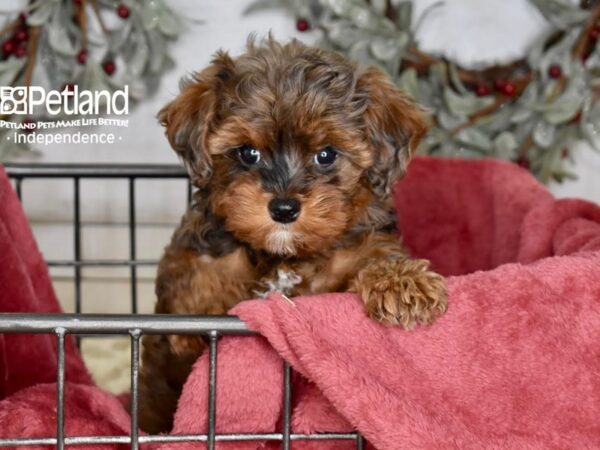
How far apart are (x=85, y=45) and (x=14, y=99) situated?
0.37m

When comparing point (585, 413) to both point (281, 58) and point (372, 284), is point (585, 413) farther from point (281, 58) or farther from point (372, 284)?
point (281, 58)

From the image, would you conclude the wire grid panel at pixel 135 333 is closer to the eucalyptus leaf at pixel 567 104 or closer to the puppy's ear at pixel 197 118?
the puppy's ear at pixel 197 118

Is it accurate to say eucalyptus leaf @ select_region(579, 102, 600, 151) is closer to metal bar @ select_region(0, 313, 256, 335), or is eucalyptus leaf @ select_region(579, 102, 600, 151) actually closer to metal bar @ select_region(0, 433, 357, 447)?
metal bar @ select_region(0, 433, 357, 447)

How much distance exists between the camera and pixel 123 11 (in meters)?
3.72

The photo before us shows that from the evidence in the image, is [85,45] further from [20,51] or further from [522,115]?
[522,115]

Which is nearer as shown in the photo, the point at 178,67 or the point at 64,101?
the point at 64,101

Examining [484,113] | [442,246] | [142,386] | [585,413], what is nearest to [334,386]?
[585,413]

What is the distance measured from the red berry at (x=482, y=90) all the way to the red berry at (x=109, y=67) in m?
1.52

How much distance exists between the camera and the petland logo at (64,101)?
3.67 meters

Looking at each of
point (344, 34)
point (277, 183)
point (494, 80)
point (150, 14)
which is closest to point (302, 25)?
point (344, 34)

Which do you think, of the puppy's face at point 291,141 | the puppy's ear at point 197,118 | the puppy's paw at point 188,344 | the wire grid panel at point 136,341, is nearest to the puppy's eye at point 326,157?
the puppy's face at point 291,141

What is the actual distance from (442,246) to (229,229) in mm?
1134

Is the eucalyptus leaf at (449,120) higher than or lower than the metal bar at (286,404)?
higher

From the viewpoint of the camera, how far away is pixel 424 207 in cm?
310
